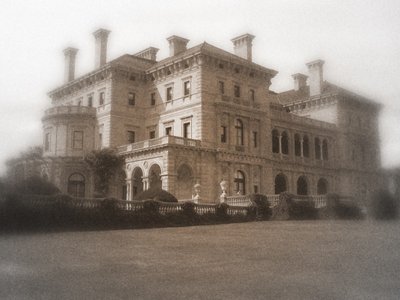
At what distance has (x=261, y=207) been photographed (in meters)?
26.4

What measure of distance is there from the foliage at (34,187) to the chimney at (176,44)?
84.6ft

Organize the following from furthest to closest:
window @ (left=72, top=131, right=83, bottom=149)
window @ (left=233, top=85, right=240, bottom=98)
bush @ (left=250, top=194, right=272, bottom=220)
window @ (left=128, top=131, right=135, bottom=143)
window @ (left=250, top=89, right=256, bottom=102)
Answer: window @ (left=128, top=131, right=135, bottom=143)
window @ (left=250, top=89, right=256, bottom=102)
window @ (left=233, top=85, right=240, bottom=98)
window @ (left=72, top=131, right=83, bottom=149)
bush @ (left=250, top=194, right=272, bottom=220)

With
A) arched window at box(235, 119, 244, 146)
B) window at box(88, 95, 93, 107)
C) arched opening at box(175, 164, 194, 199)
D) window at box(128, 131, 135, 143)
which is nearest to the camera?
arched opening at box(175, 164, 194, 199)

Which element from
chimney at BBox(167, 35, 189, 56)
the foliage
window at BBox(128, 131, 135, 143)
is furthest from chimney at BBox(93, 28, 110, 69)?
the foliage

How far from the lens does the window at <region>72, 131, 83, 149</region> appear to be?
3750 cm

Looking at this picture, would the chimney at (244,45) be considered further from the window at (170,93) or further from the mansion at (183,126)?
the window at (170,93)

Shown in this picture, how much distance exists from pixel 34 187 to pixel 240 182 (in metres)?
26.5

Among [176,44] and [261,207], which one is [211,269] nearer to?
[261,207]

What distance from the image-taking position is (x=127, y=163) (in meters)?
36.5

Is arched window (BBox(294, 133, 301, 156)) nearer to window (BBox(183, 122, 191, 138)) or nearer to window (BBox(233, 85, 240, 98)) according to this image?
window (BBox(233, 85, 240, 98))

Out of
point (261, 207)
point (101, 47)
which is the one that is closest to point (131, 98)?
point (101, 47)

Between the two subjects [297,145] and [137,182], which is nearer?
[137,182]

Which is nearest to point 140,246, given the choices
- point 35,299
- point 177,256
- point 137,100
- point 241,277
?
point 177,256

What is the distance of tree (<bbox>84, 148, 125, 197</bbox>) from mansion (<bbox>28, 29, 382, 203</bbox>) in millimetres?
1250
